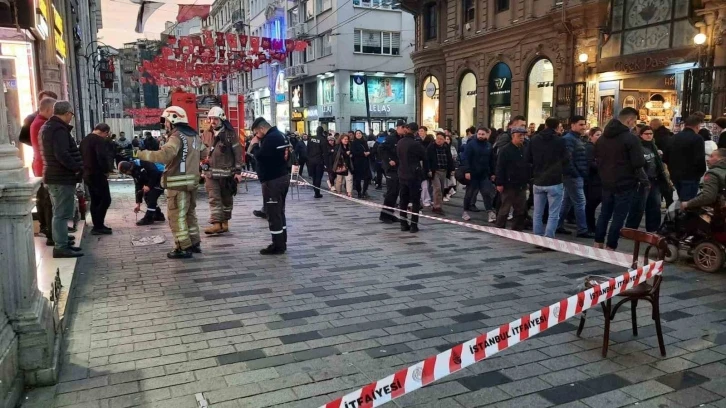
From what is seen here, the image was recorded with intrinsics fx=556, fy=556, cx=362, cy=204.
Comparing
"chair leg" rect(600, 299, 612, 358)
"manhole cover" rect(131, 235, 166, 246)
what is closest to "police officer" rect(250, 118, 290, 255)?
"manhole cover" rect(131, 235, 166, 246)

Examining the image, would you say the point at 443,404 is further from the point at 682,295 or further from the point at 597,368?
the point at 682,295

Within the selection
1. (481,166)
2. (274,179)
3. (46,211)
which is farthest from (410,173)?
(46,211)

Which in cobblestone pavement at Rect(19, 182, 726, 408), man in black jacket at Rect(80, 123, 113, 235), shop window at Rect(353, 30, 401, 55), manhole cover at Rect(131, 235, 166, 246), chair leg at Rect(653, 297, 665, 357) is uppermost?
shop window at Rect(353, 30, 401, 55)

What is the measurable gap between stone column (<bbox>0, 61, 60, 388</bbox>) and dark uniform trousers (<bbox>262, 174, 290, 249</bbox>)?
394 centimetres

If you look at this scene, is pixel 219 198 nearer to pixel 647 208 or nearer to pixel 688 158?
pixel 647 208

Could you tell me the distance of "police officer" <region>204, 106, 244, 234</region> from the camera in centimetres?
908

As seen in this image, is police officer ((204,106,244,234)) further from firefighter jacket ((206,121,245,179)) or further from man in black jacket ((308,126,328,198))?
man in black jacket ((308,126,328,198))

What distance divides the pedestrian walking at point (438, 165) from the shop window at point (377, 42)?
91.8 ft

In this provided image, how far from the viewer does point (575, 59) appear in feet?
58.5

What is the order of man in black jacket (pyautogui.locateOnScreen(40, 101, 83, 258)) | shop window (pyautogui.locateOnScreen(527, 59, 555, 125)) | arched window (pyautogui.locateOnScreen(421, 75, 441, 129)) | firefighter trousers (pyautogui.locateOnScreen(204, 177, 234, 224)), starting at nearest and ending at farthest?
man in black jacket (pyautogui.locateOnScreen(40, 101, 83, 258)) < firefighter trousers (pyautogui.locateOnScreen(204, 177, 234, 224)) < shop window (pyautogui.locateOnScreen(527, 59, 555, 125)) < arched window (pyautogui.locateOnScreen(421, 75, 441, 129))

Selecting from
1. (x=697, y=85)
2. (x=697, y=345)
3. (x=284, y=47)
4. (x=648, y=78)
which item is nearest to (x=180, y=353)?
(x=697, y=345)

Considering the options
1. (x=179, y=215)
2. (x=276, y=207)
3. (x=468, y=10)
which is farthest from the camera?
(x=468, y=10)

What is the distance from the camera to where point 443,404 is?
3434 mm

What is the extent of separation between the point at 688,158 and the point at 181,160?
709 cm
